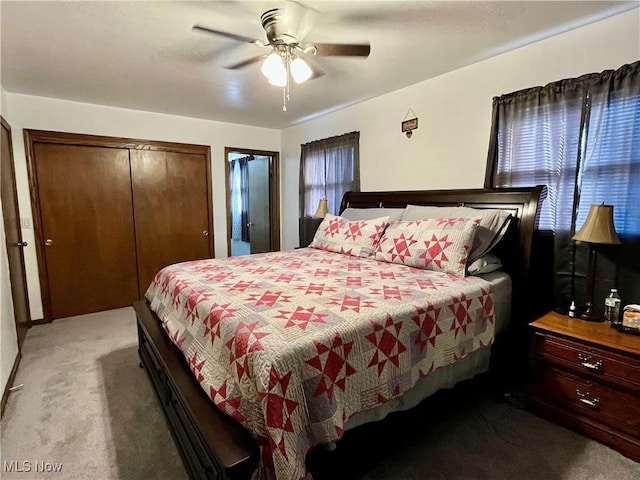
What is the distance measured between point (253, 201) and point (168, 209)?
1.84m

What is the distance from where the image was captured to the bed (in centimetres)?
116

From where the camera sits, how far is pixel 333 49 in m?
1.98

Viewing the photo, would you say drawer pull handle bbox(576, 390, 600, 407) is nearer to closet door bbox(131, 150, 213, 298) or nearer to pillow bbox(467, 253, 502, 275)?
pillow bbox(467, 253, 502, 275)

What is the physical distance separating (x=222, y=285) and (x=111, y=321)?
2.56 m

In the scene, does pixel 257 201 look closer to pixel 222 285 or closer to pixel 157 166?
pixel 157 166

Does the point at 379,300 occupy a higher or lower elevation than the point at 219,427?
higher

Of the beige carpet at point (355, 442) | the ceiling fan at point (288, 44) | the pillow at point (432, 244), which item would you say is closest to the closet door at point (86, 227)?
the beige carpet at point (355, 442)

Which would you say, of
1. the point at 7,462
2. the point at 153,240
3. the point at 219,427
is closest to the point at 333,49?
the point at 219,427

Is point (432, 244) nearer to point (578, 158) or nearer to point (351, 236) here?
point (351, 236)

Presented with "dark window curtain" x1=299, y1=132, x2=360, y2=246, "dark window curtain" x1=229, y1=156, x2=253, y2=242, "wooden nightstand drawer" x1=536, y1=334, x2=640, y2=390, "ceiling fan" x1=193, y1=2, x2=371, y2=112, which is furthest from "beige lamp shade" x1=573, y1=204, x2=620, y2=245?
"dark window curtain" x1=229, y1=156, x2=253, y2=242

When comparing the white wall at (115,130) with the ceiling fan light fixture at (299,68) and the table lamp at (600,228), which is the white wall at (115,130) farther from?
the table lamp at (600,228)

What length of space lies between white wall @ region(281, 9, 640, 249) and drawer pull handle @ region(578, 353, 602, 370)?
149cm

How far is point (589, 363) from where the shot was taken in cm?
178

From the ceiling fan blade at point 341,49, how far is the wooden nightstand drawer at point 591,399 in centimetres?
223
